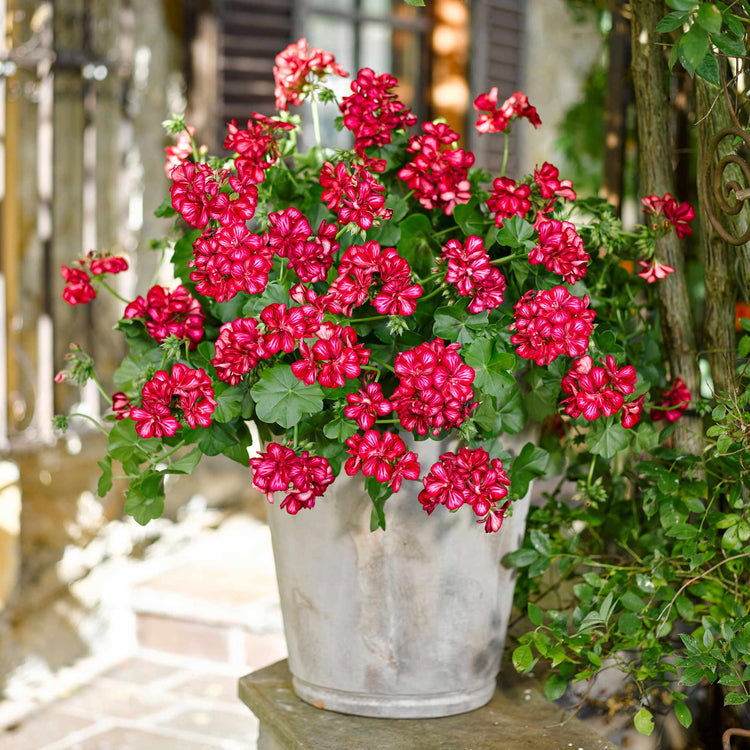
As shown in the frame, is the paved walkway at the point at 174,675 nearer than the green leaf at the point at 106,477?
No

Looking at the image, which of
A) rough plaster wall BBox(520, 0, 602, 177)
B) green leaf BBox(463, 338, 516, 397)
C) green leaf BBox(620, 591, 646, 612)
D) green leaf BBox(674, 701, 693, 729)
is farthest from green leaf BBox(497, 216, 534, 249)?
rough plaster wall BBox(520, 0, 602, 177)

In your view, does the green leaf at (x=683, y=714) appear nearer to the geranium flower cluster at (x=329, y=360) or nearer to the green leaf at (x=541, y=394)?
the green leaf at (x=541, y=394)

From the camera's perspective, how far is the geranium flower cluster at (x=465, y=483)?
0.96 metres

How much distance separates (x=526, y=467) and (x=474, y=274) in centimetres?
27

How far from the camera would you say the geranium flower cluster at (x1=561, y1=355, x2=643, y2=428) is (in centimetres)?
98

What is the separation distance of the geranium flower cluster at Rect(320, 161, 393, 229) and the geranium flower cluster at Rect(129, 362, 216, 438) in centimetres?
24

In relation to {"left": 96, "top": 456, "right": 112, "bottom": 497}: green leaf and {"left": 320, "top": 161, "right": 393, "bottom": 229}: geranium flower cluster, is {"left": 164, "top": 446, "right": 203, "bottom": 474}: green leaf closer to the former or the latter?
{"left": 96, "top": 456, "right": 112, "bottom": 497}: green leaf

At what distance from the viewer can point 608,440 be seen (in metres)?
1.10

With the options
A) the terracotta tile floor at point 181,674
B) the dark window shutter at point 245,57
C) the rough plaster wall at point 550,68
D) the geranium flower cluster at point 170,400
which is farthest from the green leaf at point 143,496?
the rough plaster wall at point 550,68

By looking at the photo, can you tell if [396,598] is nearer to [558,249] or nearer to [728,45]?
[558,249]

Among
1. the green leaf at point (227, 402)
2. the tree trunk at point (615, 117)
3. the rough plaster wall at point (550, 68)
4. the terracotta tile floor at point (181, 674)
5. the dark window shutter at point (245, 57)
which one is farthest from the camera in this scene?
the rough plaster wall at point (550, 68)

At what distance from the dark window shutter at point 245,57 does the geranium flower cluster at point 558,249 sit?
2862 mm

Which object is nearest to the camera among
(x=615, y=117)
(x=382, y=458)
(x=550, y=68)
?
(x=382, y=458)

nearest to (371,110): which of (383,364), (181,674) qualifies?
(383,364)
